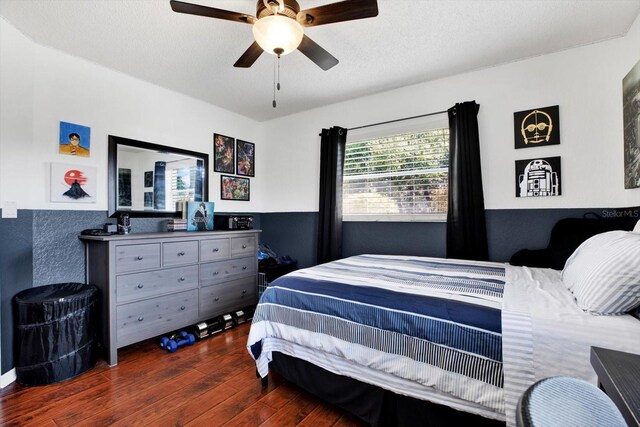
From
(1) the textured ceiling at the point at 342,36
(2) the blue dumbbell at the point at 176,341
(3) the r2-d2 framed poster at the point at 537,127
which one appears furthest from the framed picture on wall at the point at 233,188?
(3) the r2-d2 framed poster at the point at 537,127

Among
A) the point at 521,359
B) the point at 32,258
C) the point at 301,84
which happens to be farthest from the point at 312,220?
the point at 521,359

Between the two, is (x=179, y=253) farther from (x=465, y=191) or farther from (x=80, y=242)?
(x=465, y=191)

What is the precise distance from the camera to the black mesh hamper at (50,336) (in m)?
1.96

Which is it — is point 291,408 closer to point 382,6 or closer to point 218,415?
point 218,415

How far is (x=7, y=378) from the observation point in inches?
77.0

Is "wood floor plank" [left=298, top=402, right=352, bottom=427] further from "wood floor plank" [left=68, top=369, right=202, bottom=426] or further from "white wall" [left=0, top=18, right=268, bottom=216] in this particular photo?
"white wall" [left=0, top=18, right=268, bottom=216]

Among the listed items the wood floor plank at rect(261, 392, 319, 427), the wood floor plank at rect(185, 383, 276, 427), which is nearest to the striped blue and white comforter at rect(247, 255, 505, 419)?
the wood floor plank at rect(185, 383, 276, 427)

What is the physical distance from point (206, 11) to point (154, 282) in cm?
212

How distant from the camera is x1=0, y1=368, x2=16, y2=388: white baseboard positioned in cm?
192

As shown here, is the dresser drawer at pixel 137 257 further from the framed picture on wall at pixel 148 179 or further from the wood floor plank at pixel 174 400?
the wood floor plank at pixel 174 400

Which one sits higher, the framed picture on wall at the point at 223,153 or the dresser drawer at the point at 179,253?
the framed picture on wall at the point at 223,153

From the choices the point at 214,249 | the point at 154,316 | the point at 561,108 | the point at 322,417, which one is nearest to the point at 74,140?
the point at 214,249

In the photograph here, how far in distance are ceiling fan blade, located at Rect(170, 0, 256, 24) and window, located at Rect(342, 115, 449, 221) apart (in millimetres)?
2037

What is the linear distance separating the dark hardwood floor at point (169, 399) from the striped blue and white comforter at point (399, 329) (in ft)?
0.80
